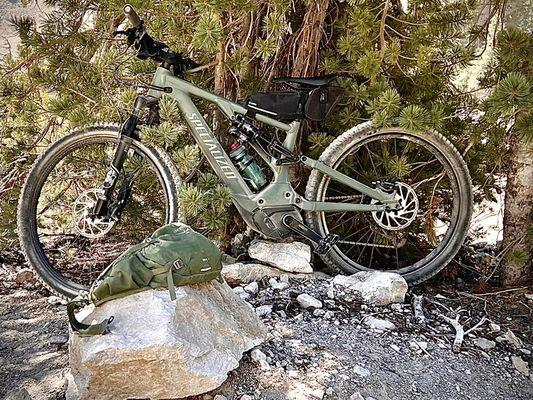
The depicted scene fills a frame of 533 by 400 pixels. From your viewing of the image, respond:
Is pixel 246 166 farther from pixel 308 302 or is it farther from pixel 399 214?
pixel 399 214

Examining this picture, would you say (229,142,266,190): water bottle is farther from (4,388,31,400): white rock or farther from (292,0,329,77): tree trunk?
(4,388,31,400): white rock

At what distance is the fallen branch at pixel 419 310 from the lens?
2889 mm

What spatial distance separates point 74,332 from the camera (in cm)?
216

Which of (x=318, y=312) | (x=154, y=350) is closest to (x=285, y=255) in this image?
(x=318, y=312)

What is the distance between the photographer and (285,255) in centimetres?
325

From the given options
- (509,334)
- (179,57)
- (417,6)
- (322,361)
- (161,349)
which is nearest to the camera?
(161,349)

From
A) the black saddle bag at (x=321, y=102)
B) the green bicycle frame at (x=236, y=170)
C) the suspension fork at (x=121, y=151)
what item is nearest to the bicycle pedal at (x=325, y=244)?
the green bicycle frame at (x=236, y=170)

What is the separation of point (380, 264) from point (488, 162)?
33.7 inches

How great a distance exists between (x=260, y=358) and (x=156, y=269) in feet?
1.71

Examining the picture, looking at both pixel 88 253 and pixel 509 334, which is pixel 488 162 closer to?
pixel 509 334

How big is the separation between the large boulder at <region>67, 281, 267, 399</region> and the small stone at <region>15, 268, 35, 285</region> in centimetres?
127

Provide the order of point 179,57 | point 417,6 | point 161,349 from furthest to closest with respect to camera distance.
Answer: point 417,6, point 179,57, point 161,349

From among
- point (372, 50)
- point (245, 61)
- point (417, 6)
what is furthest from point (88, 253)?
point (417, 6)

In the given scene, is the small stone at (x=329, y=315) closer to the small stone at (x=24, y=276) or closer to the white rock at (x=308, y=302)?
the white rock at (x=308, y=302)
